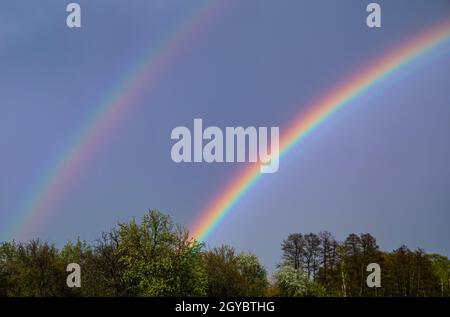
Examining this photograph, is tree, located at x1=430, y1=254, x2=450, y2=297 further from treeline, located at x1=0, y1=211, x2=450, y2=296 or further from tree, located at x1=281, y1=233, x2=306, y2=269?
tree, located at x1=281, y1=233, x2=306, y2=269

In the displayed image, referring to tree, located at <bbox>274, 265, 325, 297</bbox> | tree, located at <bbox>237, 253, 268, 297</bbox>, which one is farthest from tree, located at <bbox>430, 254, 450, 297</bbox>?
tree, located at <bbox>237, 253, 268, 297</bbox>

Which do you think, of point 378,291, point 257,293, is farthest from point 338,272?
point 257,293

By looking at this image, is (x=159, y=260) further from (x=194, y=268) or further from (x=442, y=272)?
(x=442, y=272)

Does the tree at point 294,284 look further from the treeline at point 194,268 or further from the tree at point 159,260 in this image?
the tree at point 159,260

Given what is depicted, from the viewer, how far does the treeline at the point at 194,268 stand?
Result: 4800cm

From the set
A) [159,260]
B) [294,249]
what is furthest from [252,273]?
[159,260]

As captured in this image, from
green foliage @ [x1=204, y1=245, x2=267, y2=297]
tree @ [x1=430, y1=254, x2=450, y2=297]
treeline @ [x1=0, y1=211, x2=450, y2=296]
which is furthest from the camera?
tree @ [x1=430, y1=254, x2=450, y2=297]

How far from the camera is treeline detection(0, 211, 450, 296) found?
4800 centimetres

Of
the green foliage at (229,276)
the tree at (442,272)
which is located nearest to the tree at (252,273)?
the green foliage at (229,276)

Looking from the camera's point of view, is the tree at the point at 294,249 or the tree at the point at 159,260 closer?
the tree at the point at 159,260

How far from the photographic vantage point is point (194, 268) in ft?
168

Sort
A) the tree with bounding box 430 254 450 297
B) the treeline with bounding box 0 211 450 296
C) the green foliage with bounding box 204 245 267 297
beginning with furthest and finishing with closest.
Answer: the tree with bounding box 430 254 450 297, the green foliage with bounding box 204 245 267 297, the treeline with bounding box 0 211 450 296
